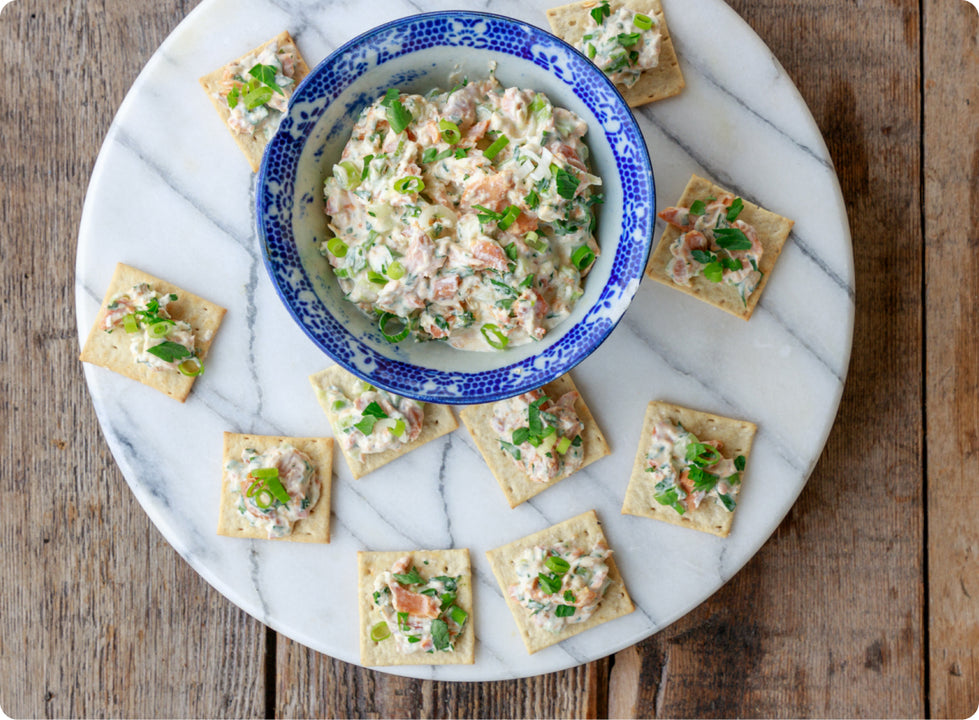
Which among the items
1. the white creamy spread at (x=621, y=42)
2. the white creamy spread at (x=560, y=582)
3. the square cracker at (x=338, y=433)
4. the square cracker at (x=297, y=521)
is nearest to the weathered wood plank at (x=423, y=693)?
the white creamy spread at (x=560, y=582)

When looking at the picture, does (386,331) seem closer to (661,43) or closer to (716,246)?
(716,246)

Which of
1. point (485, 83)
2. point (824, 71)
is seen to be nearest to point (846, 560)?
point (824, 71)

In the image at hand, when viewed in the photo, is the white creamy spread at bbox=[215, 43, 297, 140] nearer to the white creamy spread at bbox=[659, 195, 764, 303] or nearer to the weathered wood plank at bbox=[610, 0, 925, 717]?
the white creamy spread at bbox=[659, 195, 764, 303]

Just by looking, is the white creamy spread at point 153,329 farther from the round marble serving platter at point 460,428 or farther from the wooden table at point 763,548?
the wooden table at point 763,548

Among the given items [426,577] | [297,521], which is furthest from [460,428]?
[297,521]

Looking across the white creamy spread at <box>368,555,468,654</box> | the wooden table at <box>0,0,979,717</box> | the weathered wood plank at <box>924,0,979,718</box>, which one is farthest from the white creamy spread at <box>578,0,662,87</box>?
the white creamy spread at <box>368,555,468,654</box>

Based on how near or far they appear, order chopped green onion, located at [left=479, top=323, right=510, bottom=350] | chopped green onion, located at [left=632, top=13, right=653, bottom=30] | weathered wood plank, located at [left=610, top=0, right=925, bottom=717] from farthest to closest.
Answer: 1. weathered wood plank, located at [left=610, top=0, right=925, bottom=717]
2. chopped green onion, located at [left=632, top=13, right=653, bottom=30]
3. chopped green onion, located at [left=479, top=323, right=510, bottom=350]
